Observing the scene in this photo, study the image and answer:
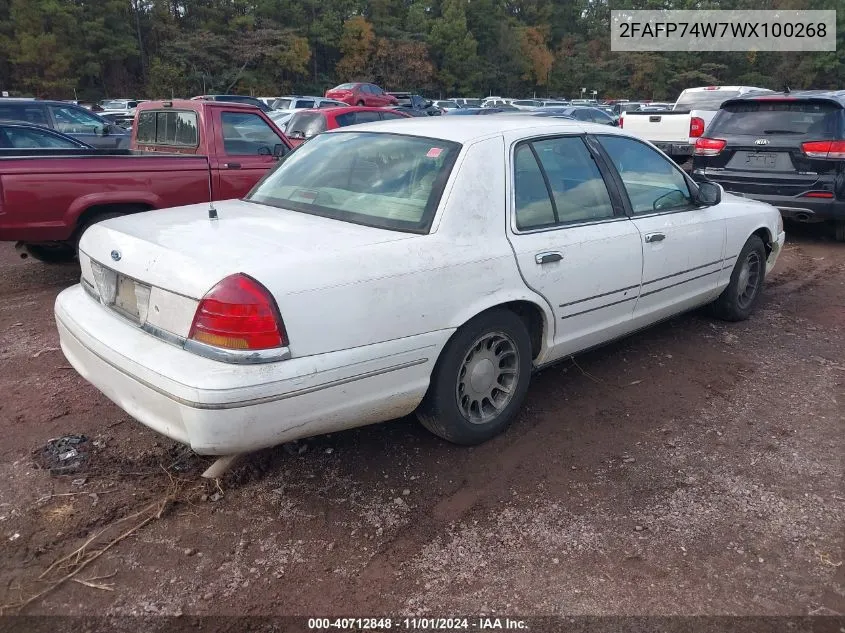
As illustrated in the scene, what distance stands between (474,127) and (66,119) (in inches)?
451

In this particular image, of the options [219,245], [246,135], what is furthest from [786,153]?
[219,245]

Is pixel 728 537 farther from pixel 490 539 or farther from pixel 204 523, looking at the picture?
pixel 204 523

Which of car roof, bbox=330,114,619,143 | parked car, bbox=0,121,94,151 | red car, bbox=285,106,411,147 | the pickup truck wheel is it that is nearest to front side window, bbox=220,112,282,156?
the pickup truck wheel

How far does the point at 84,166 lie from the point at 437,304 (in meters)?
4.13

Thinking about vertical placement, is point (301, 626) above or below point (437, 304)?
below

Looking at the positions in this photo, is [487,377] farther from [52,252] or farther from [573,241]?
[52,252]

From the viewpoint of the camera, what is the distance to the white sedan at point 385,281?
2.71 m

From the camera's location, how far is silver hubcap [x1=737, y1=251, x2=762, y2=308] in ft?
17.9

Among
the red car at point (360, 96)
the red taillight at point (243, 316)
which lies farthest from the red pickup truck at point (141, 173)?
the red car at point (360, 96)

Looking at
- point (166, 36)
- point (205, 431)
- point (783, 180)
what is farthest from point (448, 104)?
point (205, 431)

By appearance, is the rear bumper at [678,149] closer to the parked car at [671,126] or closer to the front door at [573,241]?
the parked car at [671,126]

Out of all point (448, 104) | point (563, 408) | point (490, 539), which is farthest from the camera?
point (448, 104)

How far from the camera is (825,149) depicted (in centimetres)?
761

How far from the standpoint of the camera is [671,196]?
4609 millimetres
